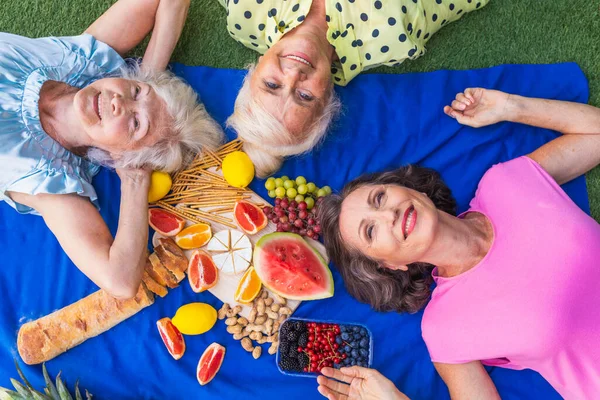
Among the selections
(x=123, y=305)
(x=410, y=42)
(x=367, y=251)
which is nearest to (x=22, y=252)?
(x=123, y=305)

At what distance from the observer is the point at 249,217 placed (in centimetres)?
308

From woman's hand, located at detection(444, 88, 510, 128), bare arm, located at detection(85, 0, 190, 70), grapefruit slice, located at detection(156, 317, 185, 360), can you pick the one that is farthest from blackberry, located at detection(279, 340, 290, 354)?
Result: bare arm, located at detection(85, 0, 190, 70)

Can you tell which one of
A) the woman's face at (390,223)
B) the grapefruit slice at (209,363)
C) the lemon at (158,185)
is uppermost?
the woman's face at (390,223)

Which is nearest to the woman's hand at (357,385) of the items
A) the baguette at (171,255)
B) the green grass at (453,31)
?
the baguette at (171,255)

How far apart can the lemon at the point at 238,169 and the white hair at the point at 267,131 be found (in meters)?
0.04

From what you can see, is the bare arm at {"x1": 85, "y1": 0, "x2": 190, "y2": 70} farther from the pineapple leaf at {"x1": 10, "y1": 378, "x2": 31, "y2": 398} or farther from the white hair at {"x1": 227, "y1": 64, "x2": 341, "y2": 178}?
the pineapple leaf at {"x1": 10, "y1": 378, "x2": 31, "y2": 398}

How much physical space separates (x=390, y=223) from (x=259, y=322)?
3.98 feet

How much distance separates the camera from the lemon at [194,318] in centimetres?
298

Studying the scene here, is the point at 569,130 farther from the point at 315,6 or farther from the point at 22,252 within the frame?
the point at 22,252

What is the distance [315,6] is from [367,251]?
1538 mm

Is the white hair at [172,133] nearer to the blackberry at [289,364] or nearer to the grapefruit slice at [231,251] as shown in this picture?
the grapefruit slice at [231,251]

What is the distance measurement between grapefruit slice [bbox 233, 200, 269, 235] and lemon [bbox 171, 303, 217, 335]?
1.85ft

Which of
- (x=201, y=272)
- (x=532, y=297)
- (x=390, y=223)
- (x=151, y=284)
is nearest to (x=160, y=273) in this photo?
(x=151, y=284)

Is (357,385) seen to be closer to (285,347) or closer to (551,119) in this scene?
(285,347)
